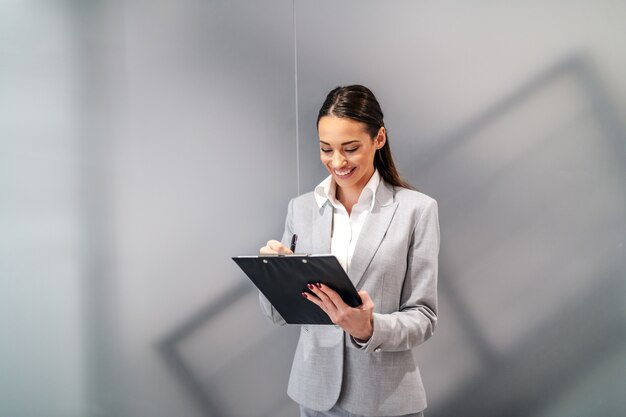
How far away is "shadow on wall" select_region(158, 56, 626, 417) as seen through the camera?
2186 mm

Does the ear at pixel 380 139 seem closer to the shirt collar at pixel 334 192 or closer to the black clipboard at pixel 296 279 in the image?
the shirt collar at pixel 334 192

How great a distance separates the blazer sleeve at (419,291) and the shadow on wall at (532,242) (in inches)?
21.4

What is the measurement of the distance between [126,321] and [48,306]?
329 mm

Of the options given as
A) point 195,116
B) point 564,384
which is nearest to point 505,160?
point 564,384

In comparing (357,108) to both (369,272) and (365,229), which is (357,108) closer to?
(365,229)

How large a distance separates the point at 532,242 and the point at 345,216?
0.80 m

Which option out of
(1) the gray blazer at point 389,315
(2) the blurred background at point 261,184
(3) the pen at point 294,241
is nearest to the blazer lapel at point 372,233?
(1) the gray blazer at point 389,315

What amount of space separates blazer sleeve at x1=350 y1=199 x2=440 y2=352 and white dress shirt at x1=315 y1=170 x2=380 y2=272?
0.55 feet

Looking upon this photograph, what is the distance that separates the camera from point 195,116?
239cm

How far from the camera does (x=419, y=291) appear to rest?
1.70 meters

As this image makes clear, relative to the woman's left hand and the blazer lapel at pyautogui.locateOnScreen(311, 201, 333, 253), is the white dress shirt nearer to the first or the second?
the blazer lapel at pyautogui.locateOnScreen(311, 201, 333, 253)

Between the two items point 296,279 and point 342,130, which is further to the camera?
point 342,130

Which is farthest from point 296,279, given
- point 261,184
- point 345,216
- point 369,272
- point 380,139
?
point 261,184

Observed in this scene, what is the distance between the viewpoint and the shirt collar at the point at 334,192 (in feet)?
5.94
